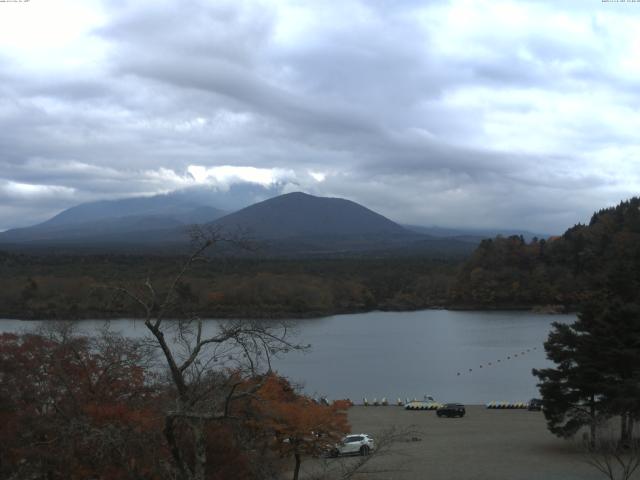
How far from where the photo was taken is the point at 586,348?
12500 millimetres

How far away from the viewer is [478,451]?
12.8m

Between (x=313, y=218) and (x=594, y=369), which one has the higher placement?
(x=313, y=218)

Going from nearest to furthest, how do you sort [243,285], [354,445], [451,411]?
[354,445]
[451,411]
[243,285]

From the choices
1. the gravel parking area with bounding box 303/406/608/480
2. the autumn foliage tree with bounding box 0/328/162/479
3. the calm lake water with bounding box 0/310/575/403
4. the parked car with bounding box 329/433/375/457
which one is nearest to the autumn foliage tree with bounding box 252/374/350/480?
the gravel parking area with bounding box 303/406/608/480

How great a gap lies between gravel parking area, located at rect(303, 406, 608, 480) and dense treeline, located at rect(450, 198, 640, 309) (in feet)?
130

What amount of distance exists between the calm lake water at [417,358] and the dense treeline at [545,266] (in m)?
8.03

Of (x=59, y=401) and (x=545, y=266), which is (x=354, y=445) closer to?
(x=59, y=401)

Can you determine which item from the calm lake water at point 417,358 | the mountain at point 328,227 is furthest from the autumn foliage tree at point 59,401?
the mountain at point 328,227

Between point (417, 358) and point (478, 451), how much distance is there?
18.6 metres

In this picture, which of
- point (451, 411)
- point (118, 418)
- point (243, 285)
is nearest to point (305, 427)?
point (118, 418)

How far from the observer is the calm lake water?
79.3 ft

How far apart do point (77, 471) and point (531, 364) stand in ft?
82.5

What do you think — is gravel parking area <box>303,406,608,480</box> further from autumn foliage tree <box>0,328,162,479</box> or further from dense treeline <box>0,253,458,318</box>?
dense treeline <box>0,253,458,318</box>

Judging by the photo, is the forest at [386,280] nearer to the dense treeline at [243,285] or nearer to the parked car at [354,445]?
the dense treeline at [243,285]
